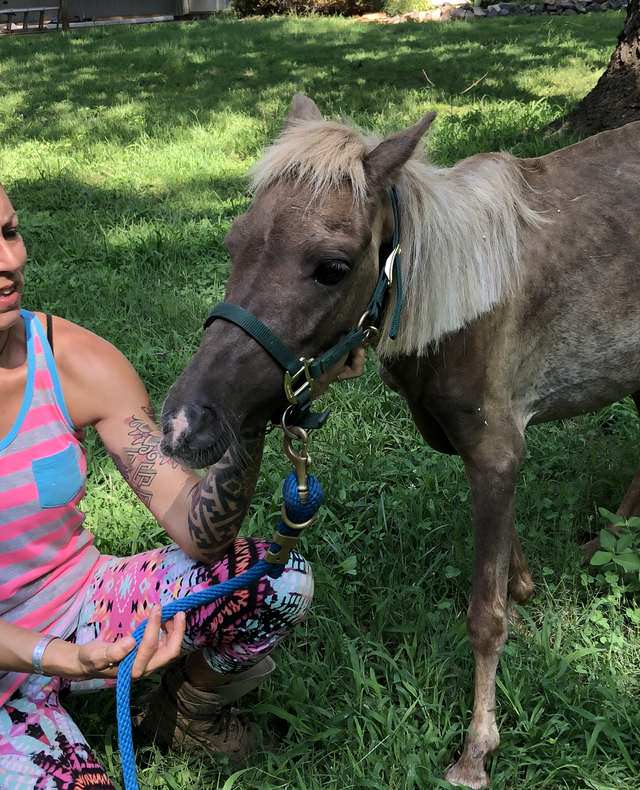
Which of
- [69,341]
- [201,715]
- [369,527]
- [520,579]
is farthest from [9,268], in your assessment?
[520,579]

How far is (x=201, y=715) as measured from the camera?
7.06 feet

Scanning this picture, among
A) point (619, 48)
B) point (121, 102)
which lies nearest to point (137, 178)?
point (121, 102)

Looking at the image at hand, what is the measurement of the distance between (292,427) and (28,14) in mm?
22786

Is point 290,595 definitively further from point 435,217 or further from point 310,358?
point 435,217

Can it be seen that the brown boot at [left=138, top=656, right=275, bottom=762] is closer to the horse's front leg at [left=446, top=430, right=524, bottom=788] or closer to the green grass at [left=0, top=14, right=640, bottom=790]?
the green grass at [left=0, top=14, right=640, bottom=790]

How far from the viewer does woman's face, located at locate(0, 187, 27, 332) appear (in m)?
1.85

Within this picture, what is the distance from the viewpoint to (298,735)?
2.27 m

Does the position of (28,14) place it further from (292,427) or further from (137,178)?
(292,427)

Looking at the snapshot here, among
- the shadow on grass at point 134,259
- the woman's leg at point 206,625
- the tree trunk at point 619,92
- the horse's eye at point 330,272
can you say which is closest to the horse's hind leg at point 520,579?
the woman's leg at point 206,625

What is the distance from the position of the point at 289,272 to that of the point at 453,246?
56 centimetres

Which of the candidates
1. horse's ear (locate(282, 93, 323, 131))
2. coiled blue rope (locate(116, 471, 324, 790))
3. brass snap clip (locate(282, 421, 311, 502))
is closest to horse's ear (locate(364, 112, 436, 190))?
horse's ear (locate(282, 93, 323, 131))

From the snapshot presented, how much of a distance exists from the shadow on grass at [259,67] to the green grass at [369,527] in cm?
106

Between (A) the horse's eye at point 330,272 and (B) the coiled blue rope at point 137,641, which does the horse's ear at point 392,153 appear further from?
(B) the coiled blue rope at point 137,641

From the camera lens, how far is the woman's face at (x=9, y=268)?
6.07ft
